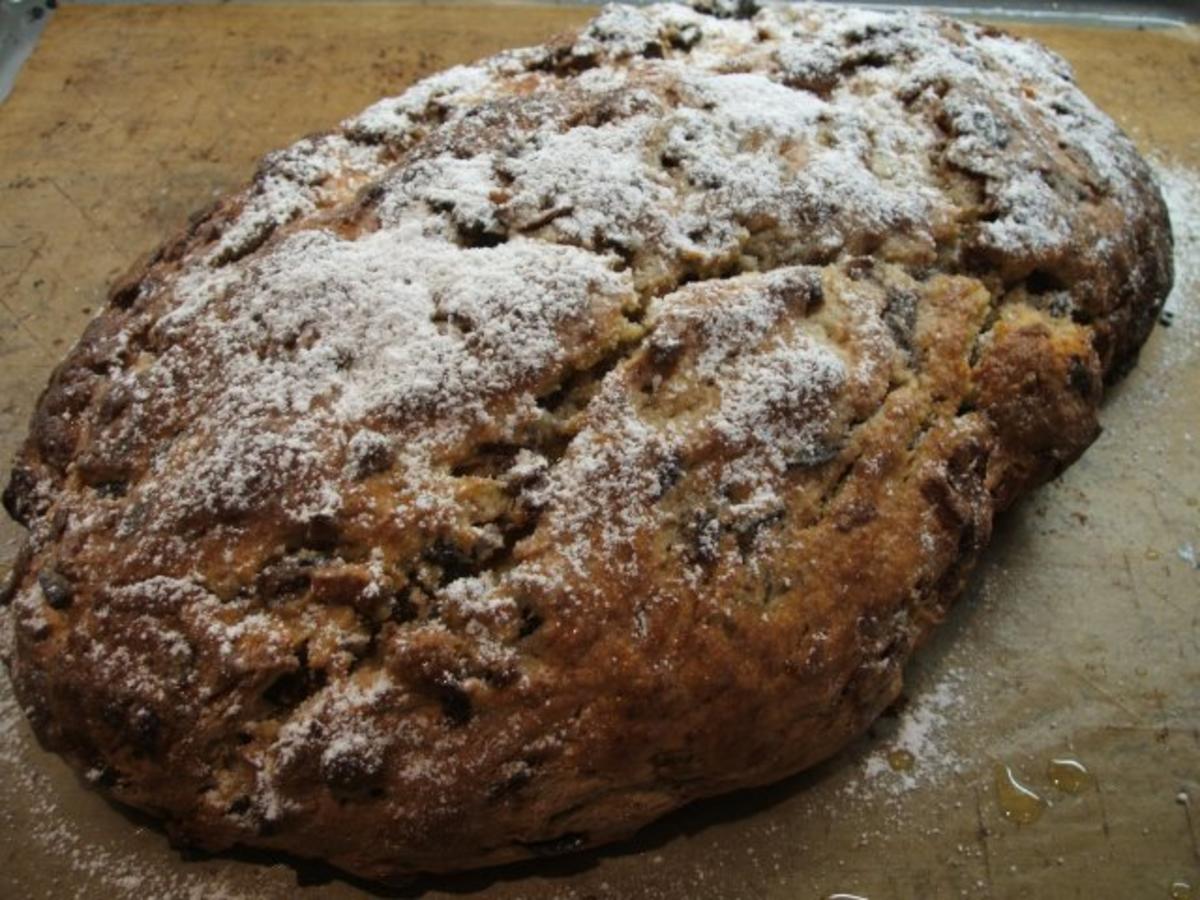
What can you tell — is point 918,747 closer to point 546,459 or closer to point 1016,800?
point 1016,800

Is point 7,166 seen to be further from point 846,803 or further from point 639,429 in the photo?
point 846,803

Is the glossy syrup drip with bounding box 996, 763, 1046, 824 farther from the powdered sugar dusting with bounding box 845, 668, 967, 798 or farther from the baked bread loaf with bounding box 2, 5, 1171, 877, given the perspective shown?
the baked bread loaf with bounding box 2, 5, 1171, 877

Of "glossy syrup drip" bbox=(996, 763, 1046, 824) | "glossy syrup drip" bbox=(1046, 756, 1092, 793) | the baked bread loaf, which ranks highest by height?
the baked bread loaf

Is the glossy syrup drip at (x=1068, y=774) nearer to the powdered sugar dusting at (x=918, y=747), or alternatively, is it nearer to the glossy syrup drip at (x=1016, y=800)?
the glossy syrup drip at (x=1016, y=800)

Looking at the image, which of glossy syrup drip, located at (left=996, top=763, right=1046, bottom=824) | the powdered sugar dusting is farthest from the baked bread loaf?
glossy syrup drip, located at (left=996, top=763, right=1046, bottom=824)

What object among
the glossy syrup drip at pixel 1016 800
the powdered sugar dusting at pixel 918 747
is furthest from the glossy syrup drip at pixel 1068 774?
the powdered sugar dusting at pixel 918 747

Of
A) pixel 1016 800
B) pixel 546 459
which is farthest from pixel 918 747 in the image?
pixel 546 459
